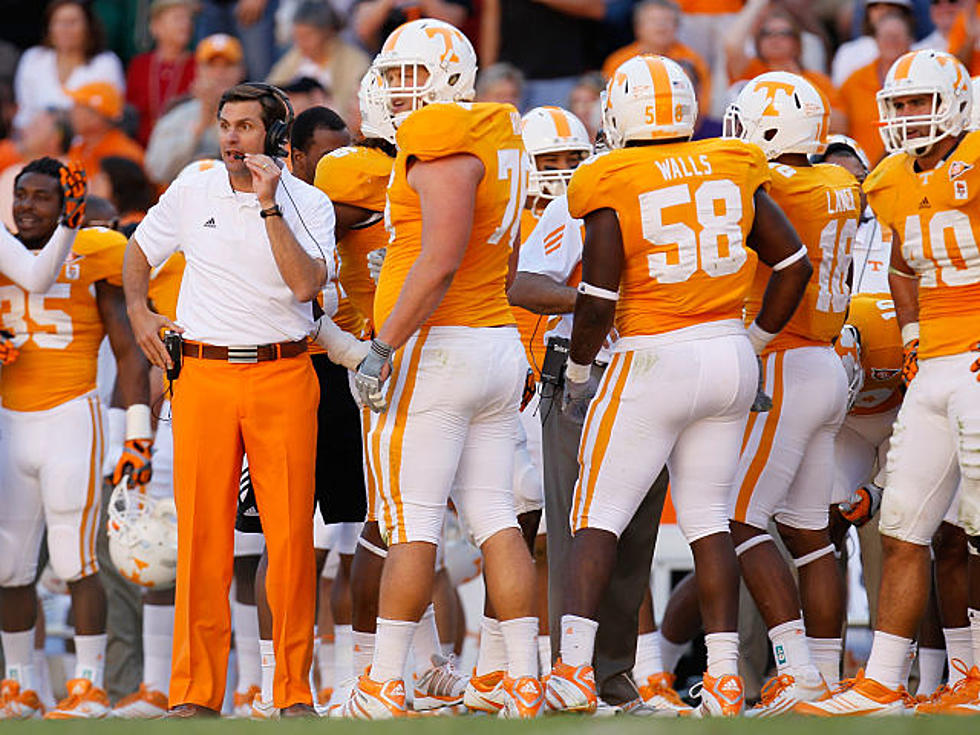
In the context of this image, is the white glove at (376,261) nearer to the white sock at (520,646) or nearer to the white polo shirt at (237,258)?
the white polo shirt at (237,258)

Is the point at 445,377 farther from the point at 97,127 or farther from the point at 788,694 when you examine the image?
the point at 97,127

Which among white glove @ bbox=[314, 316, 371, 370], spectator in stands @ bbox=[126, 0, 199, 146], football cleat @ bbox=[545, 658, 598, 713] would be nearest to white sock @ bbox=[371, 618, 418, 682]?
football cleat @ bbox=[545, 658, 598, 713]

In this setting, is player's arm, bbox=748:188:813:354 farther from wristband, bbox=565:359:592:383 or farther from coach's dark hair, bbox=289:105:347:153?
coach's dark hair, bbox=289:105:347:153

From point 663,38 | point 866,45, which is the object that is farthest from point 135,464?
point 866,45

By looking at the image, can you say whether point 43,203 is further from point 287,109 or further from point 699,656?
point 699,656

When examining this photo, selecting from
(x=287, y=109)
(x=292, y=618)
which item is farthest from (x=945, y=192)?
(x=292, y=618)

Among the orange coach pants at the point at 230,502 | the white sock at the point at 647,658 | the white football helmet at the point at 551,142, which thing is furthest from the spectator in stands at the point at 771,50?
the orange coach pants at the point at 230,502

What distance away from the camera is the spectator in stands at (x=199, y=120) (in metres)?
11.9

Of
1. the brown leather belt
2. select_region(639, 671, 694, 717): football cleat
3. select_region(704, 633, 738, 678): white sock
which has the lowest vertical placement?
select_region(639, 671, 694, 717): football cleat

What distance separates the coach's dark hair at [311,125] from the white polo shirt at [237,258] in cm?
85

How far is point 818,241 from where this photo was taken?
→ 6.77 meters

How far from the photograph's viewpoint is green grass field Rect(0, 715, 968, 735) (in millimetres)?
4445

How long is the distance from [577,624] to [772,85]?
232 centimetres

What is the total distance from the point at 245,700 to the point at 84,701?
0.73 metres
